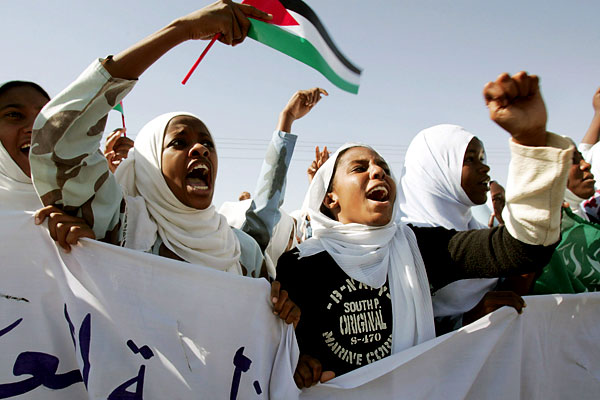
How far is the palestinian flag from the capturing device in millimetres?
2304

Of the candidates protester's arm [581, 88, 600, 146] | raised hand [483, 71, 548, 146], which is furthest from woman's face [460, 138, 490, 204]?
protester's arm [581, 88, 600, 146]

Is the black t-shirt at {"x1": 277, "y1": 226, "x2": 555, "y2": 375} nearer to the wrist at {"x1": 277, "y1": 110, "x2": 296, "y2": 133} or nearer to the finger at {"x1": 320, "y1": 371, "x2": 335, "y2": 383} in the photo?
the finger at {"x1": 320, "y1": 371, "x2": 335, "y2": 383}

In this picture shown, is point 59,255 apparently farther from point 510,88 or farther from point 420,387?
point 510,88

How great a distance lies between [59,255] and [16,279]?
20cm

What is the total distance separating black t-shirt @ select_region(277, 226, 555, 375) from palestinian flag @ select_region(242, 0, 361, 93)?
1.12m

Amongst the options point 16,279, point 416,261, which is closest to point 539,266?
point 416,261

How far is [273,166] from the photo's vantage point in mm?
2920

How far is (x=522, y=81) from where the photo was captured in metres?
1.58

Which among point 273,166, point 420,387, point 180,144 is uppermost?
point 180,144

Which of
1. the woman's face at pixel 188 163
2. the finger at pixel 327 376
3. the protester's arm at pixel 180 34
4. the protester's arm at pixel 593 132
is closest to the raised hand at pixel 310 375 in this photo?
the finger at pixel 327 376

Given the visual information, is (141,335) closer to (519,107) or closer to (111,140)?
(519,107)

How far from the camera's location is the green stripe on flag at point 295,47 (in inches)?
85.7

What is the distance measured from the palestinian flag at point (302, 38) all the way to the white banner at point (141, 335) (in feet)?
4.13

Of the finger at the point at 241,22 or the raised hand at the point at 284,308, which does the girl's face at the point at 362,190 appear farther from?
the finger at the point at 241,22
